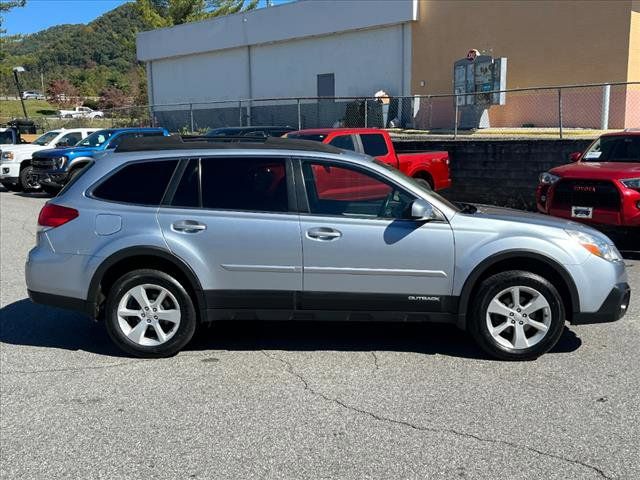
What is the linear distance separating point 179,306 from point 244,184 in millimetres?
1116

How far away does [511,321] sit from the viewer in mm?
5059

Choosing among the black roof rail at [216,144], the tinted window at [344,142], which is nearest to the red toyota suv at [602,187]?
the tinted window at [344,142]

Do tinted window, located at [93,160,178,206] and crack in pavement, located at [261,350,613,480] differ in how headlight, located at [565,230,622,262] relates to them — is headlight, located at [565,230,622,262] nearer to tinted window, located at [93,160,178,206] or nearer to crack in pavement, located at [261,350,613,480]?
Answer: crack in pavement, located at [261,350,613,480]

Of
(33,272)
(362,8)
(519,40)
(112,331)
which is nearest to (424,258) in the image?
(112,331)

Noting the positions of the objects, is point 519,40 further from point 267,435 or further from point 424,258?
point 267,435

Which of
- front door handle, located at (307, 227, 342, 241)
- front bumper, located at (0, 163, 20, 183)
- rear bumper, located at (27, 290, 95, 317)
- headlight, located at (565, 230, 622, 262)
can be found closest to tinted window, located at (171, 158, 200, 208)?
front door handle, located at (307, 227, 342, 241)

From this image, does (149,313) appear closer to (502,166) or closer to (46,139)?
(502,166)

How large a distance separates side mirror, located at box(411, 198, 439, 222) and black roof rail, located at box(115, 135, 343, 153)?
88cm

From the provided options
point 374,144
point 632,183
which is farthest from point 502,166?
point 632,183

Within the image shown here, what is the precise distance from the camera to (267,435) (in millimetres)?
3902

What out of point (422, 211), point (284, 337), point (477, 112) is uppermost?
point (477, 112)

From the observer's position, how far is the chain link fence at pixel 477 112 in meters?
19.4

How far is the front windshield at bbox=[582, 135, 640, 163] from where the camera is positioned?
9.99 m

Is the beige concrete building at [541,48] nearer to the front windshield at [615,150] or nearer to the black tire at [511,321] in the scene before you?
the front windshield at [615,150]
